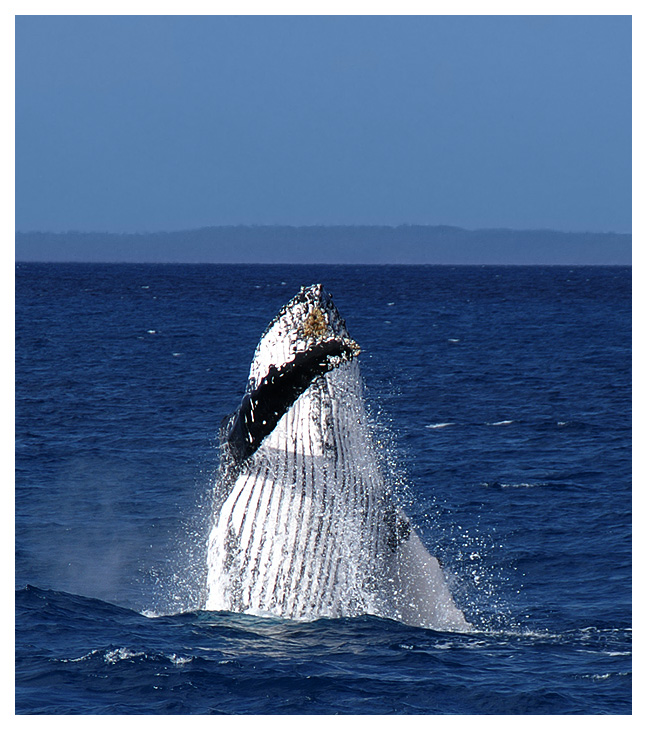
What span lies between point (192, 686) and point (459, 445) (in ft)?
107

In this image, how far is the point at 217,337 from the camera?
10969cm

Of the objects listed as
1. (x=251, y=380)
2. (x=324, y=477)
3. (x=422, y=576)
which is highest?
(x=251, y=380)

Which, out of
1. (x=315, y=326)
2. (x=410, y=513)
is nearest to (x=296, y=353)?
(x=315, y=326)

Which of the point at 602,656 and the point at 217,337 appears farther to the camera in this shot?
the point at 217,337

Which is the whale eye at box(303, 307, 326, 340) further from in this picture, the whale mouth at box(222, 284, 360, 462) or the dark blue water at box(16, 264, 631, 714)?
the dark blue water at box(16, 264, 631, 714)

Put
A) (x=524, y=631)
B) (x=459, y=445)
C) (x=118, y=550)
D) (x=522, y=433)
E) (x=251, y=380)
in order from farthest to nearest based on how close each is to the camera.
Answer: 1. (x=522, y=433)
2. (x=459, y=445)
3. (x=118, y=550)
4. (x=524, y=631)
5. (x=251, y=380)

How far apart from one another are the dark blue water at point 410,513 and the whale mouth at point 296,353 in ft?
12.0

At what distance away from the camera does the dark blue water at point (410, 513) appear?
46.9 ft

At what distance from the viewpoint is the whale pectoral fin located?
567 inches

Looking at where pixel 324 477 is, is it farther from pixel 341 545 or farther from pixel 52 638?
pixel 52 638

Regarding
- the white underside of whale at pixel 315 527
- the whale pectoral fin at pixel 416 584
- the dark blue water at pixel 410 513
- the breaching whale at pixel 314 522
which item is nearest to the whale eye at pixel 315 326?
the breaching whale at pixel 314 522

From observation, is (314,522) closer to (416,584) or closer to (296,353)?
(416,584)

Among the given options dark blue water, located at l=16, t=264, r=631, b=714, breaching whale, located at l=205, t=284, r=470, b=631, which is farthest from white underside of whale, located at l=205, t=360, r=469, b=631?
dark blue water, located at l=16, t=264, r=631, b=714
